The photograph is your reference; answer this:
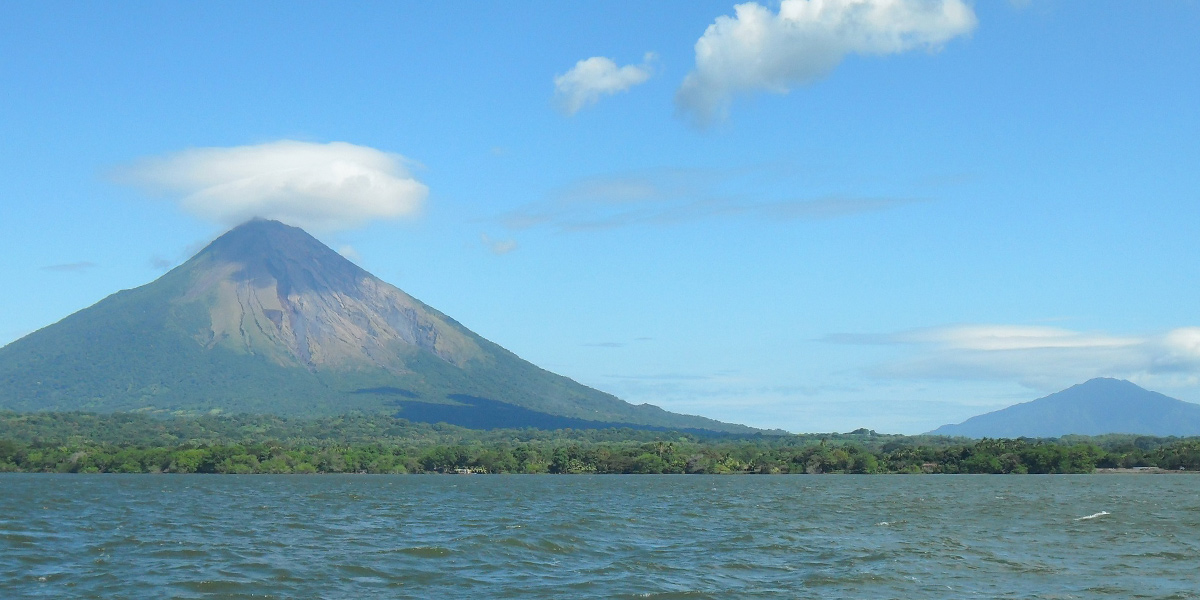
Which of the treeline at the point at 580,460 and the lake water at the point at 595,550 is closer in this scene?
the lake water at the point at 595,550

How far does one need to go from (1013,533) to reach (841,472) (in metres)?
127

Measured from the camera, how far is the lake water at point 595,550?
32.9m

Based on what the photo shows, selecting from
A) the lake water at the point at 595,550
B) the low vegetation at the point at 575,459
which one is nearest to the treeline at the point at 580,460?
the low vegetation at the point at 575,459

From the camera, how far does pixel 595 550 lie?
143ft

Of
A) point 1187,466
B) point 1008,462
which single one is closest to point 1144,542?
point 1008,462

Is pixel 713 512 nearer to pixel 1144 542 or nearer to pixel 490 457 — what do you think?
pixel 1144 542

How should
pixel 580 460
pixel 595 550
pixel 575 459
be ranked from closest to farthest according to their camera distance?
pixel 595 550
pixel 575 459
pixel 580 460

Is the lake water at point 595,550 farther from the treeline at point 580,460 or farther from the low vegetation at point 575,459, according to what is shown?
the low vegetation at point 575,459

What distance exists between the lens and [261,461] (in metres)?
164

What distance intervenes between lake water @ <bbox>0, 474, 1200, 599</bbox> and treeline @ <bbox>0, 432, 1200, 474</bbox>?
89.7 metres

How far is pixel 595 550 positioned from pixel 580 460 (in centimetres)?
13797

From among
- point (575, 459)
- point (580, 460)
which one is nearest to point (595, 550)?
point (575, 459)

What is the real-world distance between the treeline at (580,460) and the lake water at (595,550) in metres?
89.7

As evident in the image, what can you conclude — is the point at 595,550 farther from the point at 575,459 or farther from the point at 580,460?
the point at 580,460
